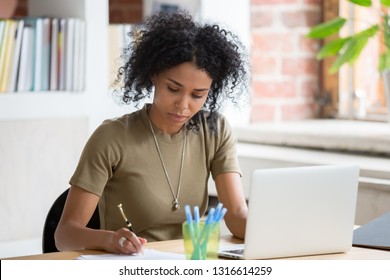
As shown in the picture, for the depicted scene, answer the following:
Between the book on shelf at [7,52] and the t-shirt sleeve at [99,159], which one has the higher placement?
the book on shelf at [7,52]

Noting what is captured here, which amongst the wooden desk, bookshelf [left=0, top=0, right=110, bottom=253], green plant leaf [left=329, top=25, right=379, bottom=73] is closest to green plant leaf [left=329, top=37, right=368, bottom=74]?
green plant leaf [left=329, top=25, right=379, bottom=73]

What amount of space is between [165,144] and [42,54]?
123 centimetres

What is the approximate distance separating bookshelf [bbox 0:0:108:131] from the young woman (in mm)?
1052

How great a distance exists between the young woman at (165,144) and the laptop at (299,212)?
32 cm

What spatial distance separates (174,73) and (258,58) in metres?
1.94

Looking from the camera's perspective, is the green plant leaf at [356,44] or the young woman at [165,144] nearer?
the young woman at [165,144]

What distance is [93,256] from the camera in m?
1.90

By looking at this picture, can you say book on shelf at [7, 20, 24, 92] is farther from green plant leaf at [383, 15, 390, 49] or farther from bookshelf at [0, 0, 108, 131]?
green plant leaf at [383, 15, 390, 49]

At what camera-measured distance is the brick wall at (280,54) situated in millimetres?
4043

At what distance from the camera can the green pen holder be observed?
5.62ft

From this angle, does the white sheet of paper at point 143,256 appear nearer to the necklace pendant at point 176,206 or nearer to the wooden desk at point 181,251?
the wooden desk at point 181,251

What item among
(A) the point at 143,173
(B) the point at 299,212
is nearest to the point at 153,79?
(A) the point at 143,173

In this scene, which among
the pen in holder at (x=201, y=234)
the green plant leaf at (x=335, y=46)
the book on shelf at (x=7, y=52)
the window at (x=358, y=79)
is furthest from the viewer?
the window at (x=358, y=79)

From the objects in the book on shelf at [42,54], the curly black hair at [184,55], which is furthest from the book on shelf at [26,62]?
the curly black hair at [184,55]
